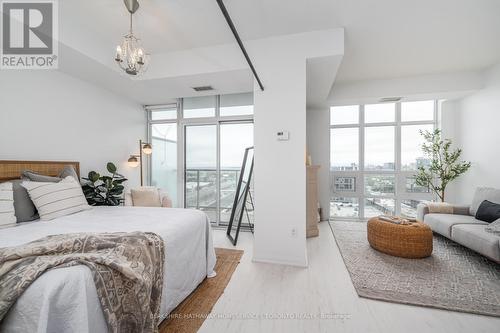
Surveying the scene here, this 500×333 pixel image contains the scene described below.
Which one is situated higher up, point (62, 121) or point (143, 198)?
point (62, 121)

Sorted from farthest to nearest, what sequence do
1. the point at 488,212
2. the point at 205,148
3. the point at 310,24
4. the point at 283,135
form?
the point at 205,148 → the point at 488,212 → the point at 283,135 → the point at 310,24

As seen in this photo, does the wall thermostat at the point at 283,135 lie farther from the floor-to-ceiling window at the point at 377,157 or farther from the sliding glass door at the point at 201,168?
the floor-to-ceiling window at the point at 377,157

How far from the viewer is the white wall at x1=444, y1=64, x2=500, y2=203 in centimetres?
334

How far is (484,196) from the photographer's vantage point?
10.3 ft

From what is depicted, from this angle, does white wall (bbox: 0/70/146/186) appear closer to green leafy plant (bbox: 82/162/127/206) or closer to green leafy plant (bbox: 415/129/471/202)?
green leafy plant (bbox: 82/162/127/206)

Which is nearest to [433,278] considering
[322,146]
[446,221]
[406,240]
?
[406,240]

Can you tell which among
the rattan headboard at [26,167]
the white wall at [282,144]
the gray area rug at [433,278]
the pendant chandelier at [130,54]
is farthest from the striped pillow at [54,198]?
the gray area rug at [433,278]

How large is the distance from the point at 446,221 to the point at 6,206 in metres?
5.32

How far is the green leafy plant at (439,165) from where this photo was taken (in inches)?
154

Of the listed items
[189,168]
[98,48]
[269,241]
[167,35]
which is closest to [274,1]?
[167,35]

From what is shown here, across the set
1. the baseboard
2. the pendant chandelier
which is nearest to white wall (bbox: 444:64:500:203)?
the baseboard

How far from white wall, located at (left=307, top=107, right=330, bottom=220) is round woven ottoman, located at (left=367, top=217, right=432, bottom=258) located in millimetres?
1891

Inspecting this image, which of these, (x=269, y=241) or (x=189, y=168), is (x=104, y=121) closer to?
(x=189, y=168)

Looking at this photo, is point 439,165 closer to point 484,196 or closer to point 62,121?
point 484,196
